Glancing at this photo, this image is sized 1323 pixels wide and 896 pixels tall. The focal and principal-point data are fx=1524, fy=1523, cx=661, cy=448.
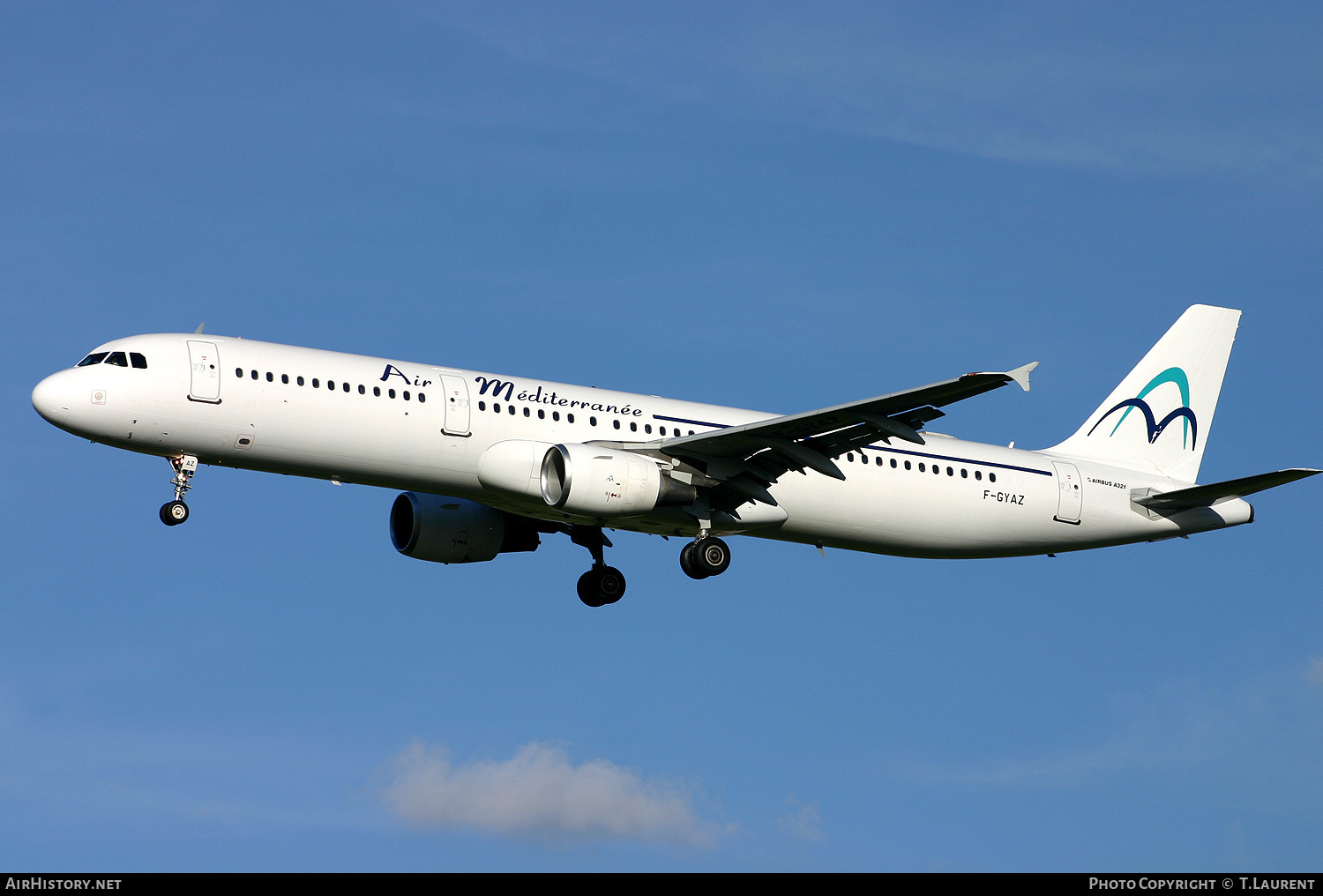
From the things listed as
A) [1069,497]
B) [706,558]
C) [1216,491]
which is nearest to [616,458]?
[706,558]

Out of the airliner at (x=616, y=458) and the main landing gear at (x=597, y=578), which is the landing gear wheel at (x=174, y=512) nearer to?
the airliner at (x=616, y=458)

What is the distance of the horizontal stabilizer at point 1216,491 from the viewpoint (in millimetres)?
36000

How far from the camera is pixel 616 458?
35.0 m

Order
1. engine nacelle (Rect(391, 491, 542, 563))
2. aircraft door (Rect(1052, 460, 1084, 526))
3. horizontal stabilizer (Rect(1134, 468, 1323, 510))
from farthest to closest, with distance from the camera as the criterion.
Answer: aircraft door (Rect(1052, 460, 1084, 526)), engine nacelle (Rect(391, 491, 542, 563)), horizontal stabilizer (Rect(1134, 468, 1323, 510))

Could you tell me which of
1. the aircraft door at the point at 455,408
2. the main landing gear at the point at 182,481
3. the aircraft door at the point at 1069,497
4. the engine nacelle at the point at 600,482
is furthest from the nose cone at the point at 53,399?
the aircraft door at the point at 1069,497

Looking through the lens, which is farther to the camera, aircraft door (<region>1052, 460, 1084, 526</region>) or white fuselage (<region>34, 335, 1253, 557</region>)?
aircraft door (<region>1052, 460, 1084, 526</region>)

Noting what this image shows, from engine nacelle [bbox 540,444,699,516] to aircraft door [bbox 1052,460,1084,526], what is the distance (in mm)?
11712

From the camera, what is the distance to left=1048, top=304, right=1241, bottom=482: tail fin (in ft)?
143

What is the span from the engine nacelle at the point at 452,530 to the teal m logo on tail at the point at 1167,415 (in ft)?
55.1

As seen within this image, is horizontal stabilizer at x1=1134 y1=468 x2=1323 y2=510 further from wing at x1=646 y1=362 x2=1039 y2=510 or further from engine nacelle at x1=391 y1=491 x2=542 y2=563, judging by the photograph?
engine nacelle at x1=391 y1=491 x2=542 y2=563

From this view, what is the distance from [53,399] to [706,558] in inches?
596

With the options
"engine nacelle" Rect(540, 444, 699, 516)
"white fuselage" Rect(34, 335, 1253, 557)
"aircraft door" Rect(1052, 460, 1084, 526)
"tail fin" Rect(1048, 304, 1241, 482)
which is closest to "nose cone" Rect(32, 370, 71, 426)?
"white fuselage" Rect(34, 335, 1253, 557)
